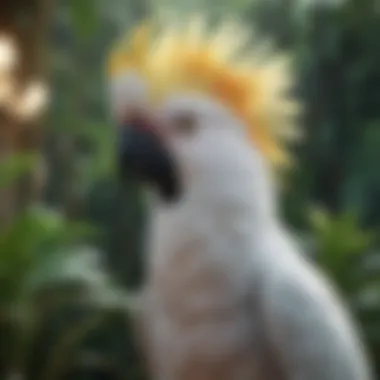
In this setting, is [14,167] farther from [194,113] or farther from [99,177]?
[194,113]

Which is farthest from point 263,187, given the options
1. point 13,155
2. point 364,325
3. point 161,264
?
point 13,155

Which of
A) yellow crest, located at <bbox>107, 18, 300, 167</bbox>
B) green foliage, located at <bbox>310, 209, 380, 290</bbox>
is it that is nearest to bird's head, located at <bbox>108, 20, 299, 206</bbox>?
yellow crest, located at <bbox>107, 18, 300, 167</bbox>

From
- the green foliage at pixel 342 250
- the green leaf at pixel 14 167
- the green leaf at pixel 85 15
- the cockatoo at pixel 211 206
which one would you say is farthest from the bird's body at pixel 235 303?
the green leaf at pixel 85 15

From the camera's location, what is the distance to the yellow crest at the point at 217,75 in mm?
1293

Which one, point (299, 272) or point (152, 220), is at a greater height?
point (152, 220)

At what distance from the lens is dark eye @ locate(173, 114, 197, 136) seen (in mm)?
1295

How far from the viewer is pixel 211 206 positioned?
50.3 inches

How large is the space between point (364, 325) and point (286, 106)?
36 centimetres

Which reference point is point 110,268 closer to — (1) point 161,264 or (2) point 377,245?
(1) point 161,264

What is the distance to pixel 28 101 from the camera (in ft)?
5.09

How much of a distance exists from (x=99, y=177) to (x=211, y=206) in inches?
13.5

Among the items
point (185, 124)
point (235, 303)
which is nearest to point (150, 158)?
point (185, 124)

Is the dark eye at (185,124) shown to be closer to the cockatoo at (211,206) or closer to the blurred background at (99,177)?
the cockatoo at (211,206)

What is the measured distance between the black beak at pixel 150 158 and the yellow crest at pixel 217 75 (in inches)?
2.2
